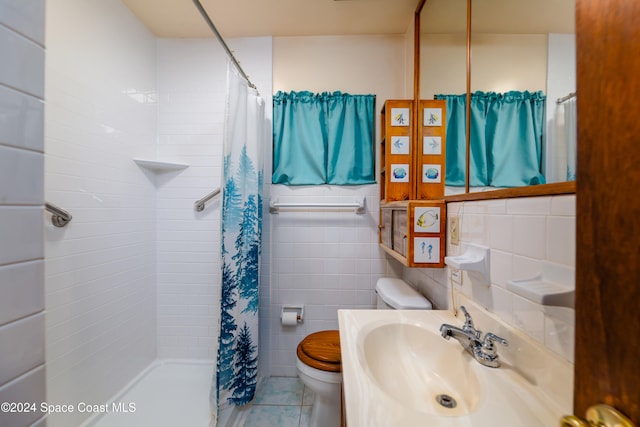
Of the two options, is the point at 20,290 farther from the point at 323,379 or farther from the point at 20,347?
the point at 323,379

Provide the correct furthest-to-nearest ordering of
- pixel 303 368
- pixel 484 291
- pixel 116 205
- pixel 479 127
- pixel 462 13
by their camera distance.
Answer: pixel 116 205 → pixel 303 368 → pixel 462 13 → pixel 479 127 → pixel 484 291

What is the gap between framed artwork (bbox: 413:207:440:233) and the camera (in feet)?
3.25

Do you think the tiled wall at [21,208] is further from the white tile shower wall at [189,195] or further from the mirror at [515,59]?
the white tile shower wall at [189,195]

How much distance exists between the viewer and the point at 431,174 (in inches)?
48.0

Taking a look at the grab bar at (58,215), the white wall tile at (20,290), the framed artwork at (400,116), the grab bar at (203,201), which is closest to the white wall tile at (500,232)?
the framed artwork at (400,116)

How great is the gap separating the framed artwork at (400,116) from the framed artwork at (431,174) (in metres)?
0.34

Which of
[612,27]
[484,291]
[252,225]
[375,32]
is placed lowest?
[484,291]

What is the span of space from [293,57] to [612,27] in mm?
1798

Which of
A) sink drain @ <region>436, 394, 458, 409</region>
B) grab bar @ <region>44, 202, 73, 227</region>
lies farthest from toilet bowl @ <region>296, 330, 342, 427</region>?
grab bar @ <region>44, 202, 73, 227</region>

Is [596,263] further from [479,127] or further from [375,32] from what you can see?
[375,32]

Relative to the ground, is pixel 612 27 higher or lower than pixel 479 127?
lower

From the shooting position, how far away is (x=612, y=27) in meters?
0.25

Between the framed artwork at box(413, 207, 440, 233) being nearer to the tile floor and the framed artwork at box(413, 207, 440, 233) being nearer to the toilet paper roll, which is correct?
the toilet paper roll

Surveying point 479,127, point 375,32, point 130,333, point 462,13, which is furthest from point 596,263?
point 130,333
